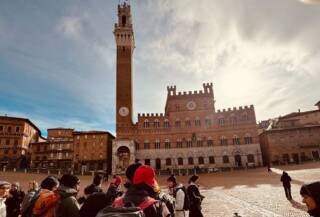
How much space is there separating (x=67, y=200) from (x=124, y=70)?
1687 inches

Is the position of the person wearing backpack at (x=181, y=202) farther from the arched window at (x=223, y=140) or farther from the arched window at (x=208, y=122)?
the arched window at (x=208, y=122)

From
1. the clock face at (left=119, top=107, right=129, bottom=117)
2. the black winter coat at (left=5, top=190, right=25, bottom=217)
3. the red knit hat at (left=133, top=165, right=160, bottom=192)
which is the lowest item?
the black winter coat at (left=5, top=190, right=25, bottom=217)

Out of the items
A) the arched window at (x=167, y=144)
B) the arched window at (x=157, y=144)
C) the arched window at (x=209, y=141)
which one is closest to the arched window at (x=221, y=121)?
the arched window at (x=209, y=141)

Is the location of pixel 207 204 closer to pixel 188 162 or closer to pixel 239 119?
pixel 188 162

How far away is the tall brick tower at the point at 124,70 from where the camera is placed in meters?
41.9

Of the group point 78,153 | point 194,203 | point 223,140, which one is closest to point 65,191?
point 194,203

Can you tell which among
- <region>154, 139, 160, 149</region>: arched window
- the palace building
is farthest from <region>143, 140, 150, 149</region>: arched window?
<region>154, 139, 160, 149</region>: arched window

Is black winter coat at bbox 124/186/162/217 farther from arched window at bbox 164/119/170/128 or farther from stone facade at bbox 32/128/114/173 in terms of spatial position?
stone facade at bbox 32/128/114/173

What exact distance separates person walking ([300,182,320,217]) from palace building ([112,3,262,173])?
3831 centimetres

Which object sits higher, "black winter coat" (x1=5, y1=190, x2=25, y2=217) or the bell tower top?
the bell tower top

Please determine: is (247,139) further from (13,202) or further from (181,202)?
(13,202)

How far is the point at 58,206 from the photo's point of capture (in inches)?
127

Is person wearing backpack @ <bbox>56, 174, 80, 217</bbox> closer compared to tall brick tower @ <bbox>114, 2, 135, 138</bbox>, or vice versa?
person wearing backpack @ <bbox>56, 174, 80, 217</bbox>

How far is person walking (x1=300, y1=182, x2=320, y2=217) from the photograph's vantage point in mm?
2312
